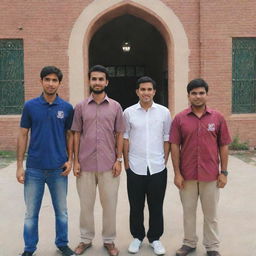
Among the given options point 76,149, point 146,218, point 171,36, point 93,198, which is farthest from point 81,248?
point 171,36

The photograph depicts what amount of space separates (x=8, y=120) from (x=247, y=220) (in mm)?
7192

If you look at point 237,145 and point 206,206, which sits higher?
point 206,206

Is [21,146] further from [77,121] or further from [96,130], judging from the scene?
[96,130]

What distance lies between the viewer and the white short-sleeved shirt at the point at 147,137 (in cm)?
370

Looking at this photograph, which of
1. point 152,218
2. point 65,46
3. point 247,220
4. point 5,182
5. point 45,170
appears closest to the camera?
point 45,170

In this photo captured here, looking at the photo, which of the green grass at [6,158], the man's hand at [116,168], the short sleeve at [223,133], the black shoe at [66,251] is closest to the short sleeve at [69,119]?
the man's hand at [116,168]

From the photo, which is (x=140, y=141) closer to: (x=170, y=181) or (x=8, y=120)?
(x=170, y=181)

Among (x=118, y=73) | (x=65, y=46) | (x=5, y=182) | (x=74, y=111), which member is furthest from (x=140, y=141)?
(x=118, y=73)

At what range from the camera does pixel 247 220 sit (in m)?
4.77

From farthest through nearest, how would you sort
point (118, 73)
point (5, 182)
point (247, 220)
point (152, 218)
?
point (118, 73)
point (5, 182)
point (247, 220)
point (152, 218)

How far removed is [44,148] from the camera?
138 inches

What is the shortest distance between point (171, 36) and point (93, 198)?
7185 mm

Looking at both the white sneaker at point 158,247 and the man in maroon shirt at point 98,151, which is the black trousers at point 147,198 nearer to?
the white sneaker at point 158,247

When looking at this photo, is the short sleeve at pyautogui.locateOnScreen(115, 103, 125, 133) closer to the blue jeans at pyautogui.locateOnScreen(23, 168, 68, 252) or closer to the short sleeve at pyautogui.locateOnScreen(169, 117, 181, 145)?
the short sleeve at pyautogui.locateOnScreen(169, 117, 181, 145)
